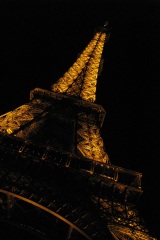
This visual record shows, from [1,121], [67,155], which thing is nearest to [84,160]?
[67,155]

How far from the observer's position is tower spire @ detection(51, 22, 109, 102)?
17016 mm

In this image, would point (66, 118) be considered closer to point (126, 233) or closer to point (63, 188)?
point (63, 188)

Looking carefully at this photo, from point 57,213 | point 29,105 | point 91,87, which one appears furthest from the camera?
point 91,87

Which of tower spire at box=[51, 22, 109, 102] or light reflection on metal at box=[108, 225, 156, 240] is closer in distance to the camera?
light reflection on metal at box=[108, 225, 156, 240]

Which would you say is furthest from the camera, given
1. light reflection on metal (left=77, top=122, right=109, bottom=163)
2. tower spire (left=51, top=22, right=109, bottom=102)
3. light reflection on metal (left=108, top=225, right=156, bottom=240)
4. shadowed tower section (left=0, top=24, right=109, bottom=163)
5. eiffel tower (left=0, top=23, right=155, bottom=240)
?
tower spire (left=51, top=22, right=109, bottom=102)

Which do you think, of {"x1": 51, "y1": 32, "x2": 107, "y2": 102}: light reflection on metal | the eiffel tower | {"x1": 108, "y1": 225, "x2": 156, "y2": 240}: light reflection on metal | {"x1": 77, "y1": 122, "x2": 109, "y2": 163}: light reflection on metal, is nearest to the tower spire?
{"x1": 51, "y1": 32, "x2": 107, "y2": 102}: light reflection on metal

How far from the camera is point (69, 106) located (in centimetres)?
1511

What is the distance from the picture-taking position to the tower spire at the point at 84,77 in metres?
17.0

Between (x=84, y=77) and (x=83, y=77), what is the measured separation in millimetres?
76

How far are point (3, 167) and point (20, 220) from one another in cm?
186

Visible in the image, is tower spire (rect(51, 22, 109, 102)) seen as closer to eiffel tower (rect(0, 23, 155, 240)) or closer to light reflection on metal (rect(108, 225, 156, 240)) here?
eiffel tower (rect(0, 23, 155, 240))

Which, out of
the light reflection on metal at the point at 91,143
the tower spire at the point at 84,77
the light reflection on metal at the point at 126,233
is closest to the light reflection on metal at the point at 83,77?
the tower spire at the point at 84,77

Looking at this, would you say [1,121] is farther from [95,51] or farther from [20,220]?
[95,51]

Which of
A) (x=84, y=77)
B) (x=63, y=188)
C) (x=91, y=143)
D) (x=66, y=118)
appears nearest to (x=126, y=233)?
(x=63, y=188)
